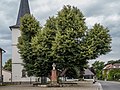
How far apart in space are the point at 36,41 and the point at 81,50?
6781mm

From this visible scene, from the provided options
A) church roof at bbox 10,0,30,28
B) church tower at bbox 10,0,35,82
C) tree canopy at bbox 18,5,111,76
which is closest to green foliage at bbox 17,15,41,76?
tree canopy at bbox 18,5,111,76

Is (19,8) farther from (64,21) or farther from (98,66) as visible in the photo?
(98,66)

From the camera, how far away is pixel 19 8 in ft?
237

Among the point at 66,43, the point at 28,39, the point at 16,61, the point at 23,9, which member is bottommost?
the point at 16,61

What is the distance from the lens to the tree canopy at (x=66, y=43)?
1831 inches

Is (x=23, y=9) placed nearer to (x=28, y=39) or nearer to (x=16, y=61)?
(x=16, y=61)

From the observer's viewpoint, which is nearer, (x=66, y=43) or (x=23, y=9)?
(x=66, y=43)

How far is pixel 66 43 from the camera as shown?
45.6 m

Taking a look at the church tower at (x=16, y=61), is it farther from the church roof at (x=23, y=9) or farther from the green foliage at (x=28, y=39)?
the green foliage at (x=28, y=39)

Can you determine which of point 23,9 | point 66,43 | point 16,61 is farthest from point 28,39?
point 23,9

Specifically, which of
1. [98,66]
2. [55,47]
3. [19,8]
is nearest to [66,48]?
[55,47]

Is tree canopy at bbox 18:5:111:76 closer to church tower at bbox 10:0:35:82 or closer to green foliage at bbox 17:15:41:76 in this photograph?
green foliage at bbox 17:15:41:76

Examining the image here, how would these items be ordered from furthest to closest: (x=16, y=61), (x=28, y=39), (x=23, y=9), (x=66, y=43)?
1. (x=23, y=9)
2. (x=16, y=61)
3. (x=28, y=39)
4. (x=66, y=43)

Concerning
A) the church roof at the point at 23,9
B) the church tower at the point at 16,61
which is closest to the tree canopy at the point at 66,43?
the church tower at the point at 16,61
